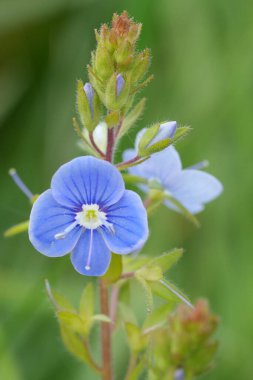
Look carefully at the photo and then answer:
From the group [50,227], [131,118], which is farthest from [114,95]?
[50,227]

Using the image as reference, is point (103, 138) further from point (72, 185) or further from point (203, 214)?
point (203, 214)

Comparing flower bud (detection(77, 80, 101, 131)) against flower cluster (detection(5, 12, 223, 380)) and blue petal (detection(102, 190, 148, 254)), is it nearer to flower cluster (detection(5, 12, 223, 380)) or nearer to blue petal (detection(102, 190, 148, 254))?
flower cluster (detection(5, 12, 223, 380))

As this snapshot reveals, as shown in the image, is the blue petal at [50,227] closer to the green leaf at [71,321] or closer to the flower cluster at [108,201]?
the flower cluster at [108,201]

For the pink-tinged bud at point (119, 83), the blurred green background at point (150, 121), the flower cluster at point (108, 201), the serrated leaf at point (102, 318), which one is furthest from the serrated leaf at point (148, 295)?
the blurred green background at point (150, 121)

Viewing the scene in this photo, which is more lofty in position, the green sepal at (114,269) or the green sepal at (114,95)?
the green sepal at (114,95)

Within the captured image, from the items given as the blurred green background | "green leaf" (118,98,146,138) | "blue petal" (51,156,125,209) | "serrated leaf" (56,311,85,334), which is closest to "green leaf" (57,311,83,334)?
"serrated leaf" (56,311,85,334)

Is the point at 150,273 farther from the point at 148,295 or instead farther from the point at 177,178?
the point at 177,178

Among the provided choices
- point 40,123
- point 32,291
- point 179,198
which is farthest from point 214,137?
point 179,198
